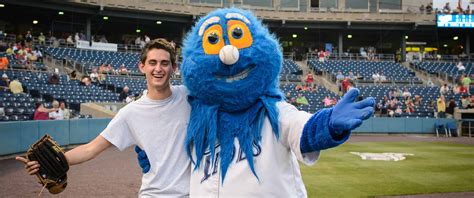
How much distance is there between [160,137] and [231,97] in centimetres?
62

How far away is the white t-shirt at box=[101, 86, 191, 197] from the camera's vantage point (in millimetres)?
3244

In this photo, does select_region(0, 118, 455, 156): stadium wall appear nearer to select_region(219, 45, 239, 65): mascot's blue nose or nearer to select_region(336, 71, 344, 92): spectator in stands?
select_region(219, 45, 239, 65): mascot's blue nose

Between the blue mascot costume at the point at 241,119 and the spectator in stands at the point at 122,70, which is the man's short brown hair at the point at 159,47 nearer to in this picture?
the blue mascot costume at the point at 241,119

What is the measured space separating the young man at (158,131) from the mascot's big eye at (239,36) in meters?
0.55

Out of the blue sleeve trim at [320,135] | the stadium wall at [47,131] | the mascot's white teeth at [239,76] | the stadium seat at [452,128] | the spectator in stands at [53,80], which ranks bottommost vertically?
the stadium seat at [452,128]

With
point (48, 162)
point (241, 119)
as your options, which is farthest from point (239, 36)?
point (48, 162)

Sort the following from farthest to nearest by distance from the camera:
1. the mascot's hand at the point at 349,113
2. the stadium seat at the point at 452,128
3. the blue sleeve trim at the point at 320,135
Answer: the stadium seat at the point at 452,128 < the blue sleeve trim at the point at 320,135 < the mascot's hand at the point at 349,113

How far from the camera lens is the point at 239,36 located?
312 cm

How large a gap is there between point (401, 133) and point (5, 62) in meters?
17.4

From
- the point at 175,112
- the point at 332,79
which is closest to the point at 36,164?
the point at 175,112

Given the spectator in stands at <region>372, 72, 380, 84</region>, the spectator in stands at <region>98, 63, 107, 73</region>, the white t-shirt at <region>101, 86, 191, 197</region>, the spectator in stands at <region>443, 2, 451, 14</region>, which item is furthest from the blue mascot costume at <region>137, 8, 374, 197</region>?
the spectator in stands at <region>443, 2, 451, 14</region>

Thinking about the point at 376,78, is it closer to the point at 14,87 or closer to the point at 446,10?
the point at 446,10

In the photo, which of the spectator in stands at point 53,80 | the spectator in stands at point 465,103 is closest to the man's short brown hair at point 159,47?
the spectator in stands at point 53,80

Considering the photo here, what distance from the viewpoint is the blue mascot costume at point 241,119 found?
290 centimetres
